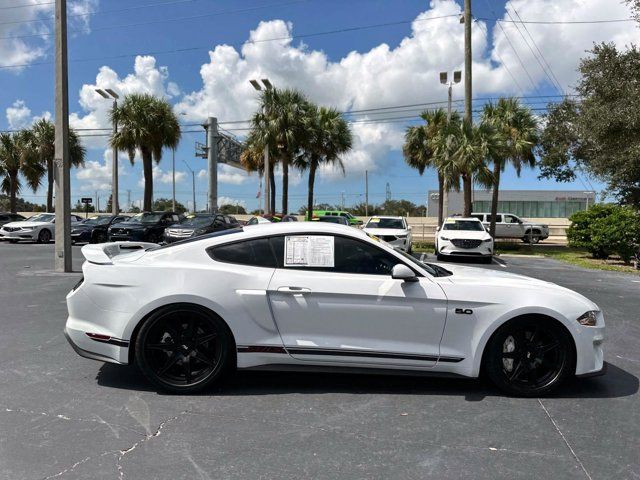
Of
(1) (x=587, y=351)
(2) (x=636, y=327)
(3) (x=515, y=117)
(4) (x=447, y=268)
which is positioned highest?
(3) (x=515, y=117)

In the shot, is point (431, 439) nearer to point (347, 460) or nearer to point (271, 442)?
point (347, 460)

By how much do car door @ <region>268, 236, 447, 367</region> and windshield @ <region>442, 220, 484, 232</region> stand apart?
1477 centimetres

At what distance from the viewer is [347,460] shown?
10.3ft

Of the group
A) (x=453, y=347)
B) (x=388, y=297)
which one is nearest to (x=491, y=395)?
(x=453, y=347)

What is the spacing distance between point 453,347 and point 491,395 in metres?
0.56

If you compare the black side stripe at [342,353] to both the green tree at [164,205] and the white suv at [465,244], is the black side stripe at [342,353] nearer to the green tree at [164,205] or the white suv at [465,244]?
the white suv at [465,244]

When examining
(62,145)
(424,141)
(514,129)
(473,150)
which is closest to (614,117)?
(473,150)

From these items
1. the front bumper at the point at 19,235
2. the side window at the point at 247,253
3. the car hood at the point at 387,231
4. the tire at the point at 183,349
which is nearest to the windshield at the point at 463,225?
the car hood at the point at 387,231

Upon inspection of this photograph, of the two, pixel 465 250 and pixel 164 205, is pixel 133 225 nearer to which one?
pixel 465 250

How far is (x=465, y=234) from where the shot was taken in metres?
17.3

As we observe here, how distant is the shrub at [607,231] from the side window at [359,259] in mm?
16248

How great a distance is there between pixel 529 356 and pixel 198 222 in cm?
1849

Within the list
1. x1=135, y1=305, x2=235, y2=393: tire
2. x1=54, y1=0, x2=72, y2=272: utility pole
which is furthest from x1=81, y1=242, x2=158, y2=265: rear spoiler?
x1=54, y1=0, x2=72, y2=272: utility pole

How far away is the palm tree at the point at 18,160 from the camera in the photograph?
35281 mm
